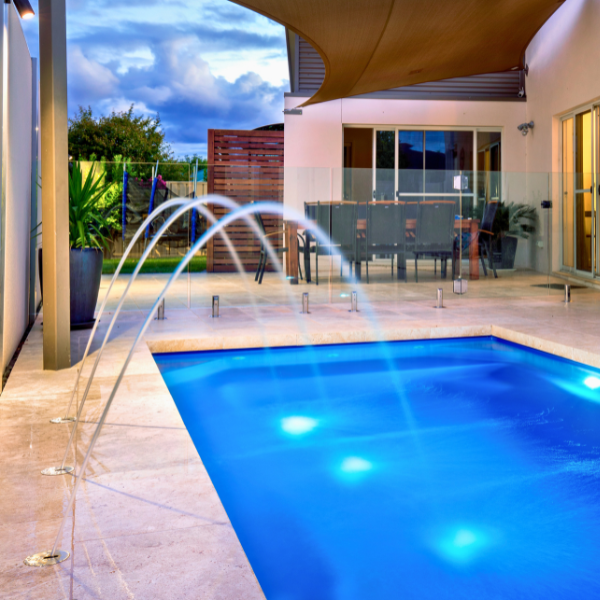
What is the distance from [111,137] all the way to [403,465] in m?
30.9

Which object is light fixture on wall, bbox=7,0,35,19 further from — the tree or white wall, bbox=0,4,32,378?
the tree

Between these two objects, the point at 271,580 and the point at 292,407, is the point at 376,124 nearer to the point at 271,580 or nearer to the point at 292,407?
the point at 292,407

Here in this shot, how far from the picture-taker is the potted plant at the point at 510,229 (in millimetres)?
7648

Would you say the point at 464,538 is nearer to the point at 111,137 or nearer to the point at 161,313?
the point at 161,313

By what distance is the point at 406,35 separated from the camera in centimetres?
783

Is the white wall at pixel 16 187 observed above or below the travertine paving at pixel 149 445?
above

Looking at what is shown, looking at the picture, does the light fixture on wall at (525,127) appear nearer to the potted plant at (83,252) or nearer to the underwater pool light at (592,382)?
the underwater pool light at (592,382)

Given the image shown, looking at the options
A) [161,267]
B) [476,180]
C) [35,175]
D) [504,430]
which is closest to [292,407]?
[504,430]

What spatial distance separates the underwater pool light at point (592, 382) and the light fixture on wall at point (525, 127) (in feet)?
26.8

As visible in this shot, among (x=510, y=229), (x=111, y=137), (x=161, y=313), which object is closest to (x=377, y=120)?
(x=510, y=229)

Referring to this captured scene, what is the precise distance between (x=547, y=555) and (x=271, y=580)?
0.99 meters

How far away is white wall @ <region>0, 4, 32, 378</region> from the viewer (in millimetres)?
4070

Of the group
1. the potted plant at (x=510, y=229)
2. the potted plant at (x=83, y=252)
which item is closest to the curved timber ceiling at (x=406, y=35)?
the potted plant at (x=510, y=229)

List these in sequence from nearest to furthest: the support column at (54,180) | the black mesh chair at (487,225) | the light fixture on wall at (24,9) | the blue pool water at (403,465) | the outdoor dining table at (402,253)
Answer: the blue pool water at (403,465) → the support column at (54,180) → the light fixture on wall at (24,9) → the outdoor dining table at (402,253) → the black mesh chair at (487,225)
